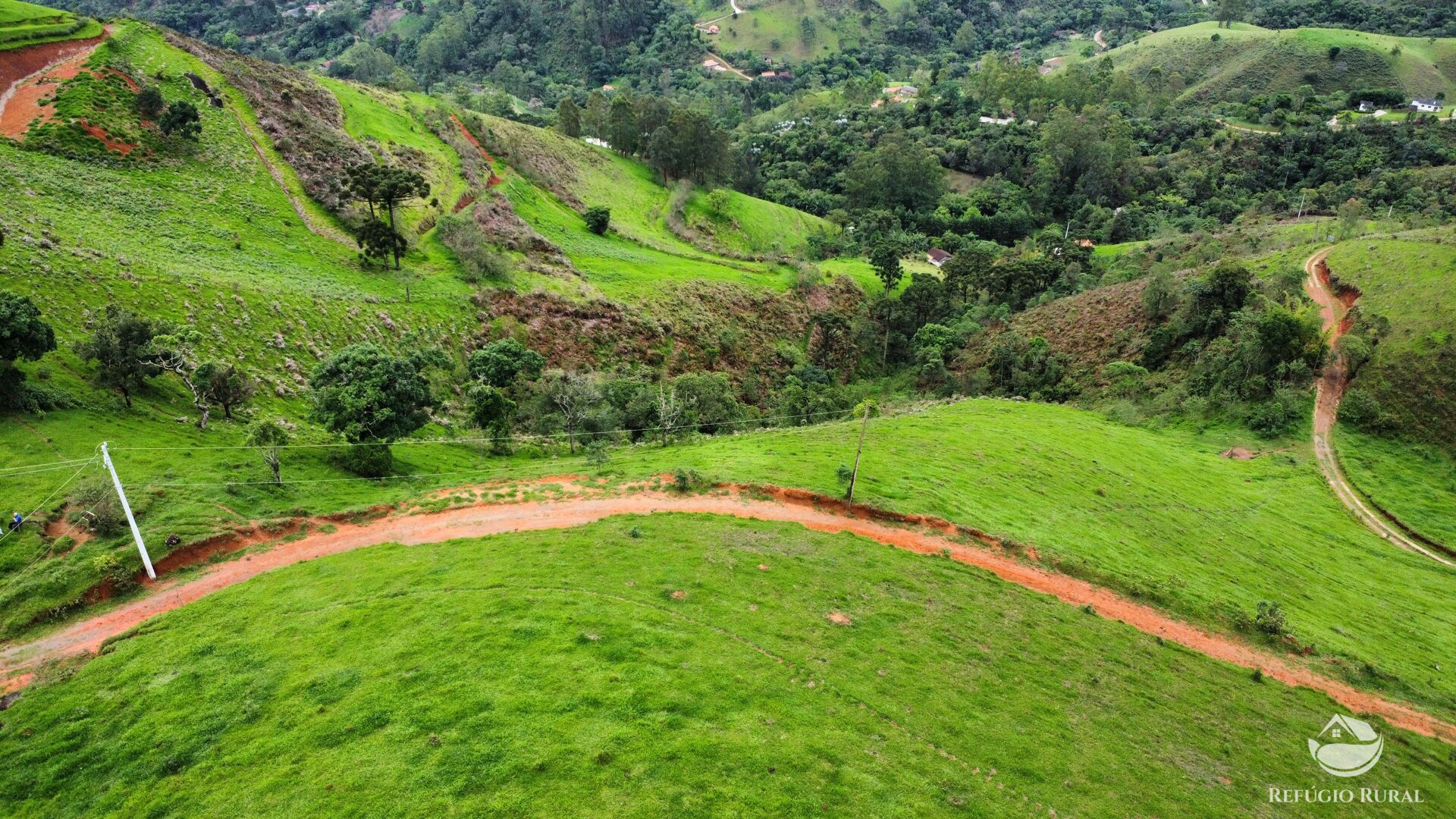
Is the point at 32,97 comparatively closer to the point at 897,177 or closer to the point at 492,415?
the point at 492,415

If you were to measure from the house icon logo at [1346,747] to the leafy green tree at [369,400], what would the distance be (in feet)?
119

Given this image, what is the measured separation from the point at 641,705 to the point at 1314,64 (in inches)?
7900

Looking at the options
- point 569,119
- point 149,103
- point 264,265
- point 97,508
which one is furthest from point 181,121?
point 569,119

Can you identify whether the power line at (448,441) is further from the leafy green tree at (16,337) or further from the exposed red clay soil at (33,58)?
the exposed red clay soil at (33,58)

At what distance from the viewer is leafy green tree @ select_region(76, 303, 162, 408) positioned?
27.3 meters

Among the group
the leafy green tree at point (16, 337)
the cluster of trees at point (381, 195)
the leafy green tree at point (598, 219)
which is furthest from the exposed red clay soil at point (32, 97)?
the leafy green tree at point (598, 219)

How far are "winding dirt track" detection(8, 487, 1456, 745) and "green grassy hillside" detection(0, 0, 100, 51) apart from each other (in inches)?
2287

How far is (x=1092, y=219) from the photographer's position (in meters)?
112

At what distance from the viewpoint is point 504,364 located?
43469 mm

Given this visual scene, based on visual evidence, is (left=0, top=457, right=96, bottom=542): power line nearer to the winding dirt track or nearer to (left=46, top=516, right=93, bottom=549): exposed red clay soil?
(left=46, top=516, right=93, bottom=549): exposed red clay soil

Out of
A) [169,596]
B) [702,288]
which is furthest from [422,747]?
[702,288]

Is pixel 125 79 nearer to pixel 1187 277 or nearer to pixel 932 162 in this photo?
pixel 1187 277

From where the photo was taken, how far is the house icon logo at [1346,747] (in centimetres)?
1977

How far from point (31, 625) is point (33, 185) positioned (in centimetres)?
3725
